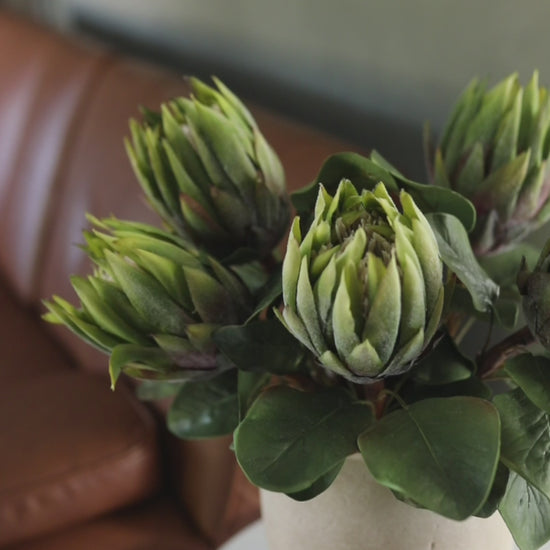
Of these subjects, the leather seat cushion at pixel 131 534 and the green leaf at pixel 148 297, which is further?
the leather seat cushion at pixel 131 534

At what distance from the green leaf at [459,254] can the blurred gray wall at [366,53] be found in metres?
0.41

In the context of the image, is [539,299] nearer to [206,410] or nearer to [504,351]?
[504,351]

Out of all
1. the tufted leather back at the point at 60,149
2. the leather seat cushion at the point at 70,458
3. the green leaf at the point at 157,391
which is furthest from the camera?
the tufted leather back at the point at 60,149

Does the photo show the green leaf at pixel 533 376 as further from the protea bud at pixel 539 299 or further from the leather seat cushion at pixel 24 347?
the leather seat cushion at pixel 24 347

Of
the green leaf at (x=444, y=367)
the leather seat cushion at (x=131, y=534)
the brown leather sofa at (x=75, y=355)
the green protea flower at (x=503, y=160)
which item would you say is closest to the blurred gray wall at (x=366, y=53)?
the brown leather sofa at (x=75, y=355)

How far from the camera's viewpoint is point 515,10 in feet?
2.57

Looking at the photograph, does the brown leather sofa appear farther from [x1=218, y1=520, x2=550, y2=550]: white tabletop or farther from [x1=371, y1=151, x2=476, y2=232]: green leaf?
[x1=371, y1=151, x2=476, y2=232]: green leaf

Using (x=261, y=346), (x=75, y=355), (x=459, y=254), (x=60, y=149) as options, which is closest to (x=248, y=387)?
(x=261, y=346)

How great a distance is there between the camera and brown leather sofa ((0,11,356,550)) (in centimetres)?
94

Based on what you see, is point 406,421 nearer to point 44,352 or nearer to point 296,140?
point 296,140

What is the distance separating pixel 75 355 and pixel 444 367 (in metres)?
0.94

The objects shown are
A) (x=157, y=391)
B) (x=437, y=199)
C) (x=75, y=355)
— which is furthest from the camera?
(x=75, y=355)

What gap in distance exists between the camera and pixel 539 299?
385 mm

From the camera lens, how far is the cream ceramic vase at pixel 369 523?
43 cm
